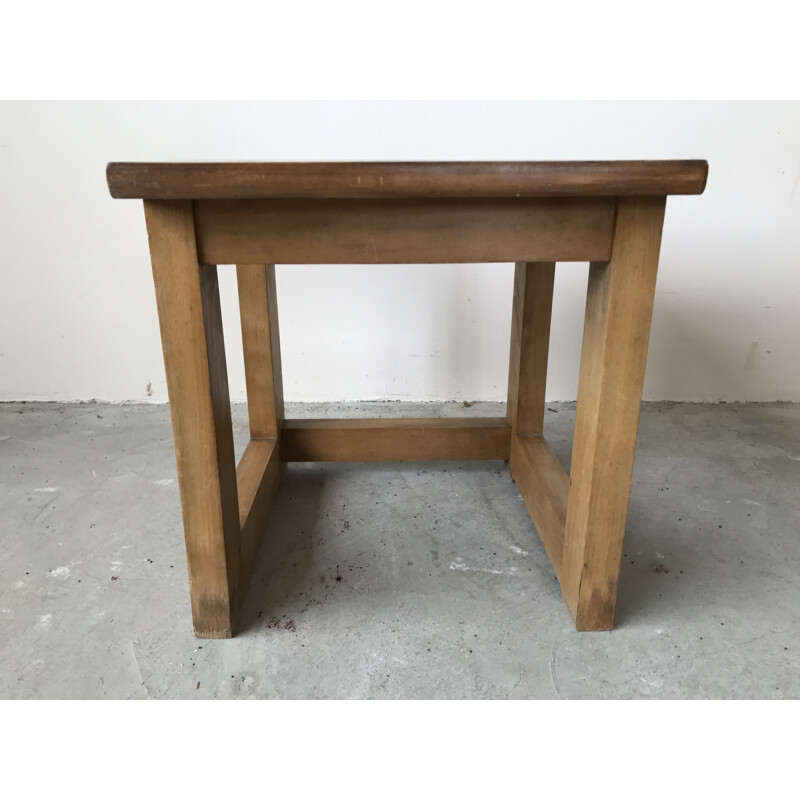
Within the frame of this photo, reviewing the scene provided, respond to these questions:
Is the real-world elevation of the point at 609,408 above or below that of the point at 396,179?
below

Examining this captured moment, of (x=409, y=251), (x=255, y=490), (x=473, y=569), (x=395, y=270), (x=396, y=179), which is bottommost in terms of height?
(x=473, y=569)

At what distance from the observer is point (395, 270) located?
7.87ft

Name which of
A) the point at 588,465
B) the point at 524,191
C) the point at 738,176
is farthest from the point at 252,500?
the point at 738,176

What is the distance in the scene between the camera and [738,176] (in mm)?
2309

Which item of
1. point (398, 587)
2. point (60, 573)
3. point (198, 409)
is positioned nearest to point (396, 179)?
point (198, 409)

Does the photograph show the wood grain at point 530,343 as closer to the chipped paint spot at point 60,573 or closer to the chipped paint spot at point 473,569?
the chipped paint spot at point 473,569

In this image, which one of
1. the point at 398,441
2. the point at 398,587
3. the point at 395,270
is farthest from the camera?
the point at 395,270

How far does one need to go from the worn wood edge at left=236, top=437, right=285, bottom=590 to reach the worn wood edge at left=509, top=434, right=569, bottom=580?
0.66 metres

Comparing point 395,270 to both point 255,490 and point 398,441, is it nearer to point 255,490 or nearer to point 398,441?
point 398,441

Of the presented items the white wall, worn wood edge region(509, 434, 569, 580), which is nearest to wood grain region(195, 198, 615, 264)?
worn wood edge region(509, 434, 569, 580)

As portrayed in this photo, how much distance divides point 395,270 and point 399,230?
1368 millimetres

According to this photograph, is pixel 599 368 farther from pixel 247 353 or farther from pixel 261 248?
pixel 247 353

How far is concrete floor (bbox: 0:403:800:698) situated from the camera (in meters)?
1.14

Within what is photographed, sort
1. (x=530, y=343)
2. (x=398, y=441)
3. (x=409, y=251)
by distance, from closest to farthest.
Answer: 1. (x=409, y=251)
2. (x=530, y=343)
3. (x=398, y=441)
